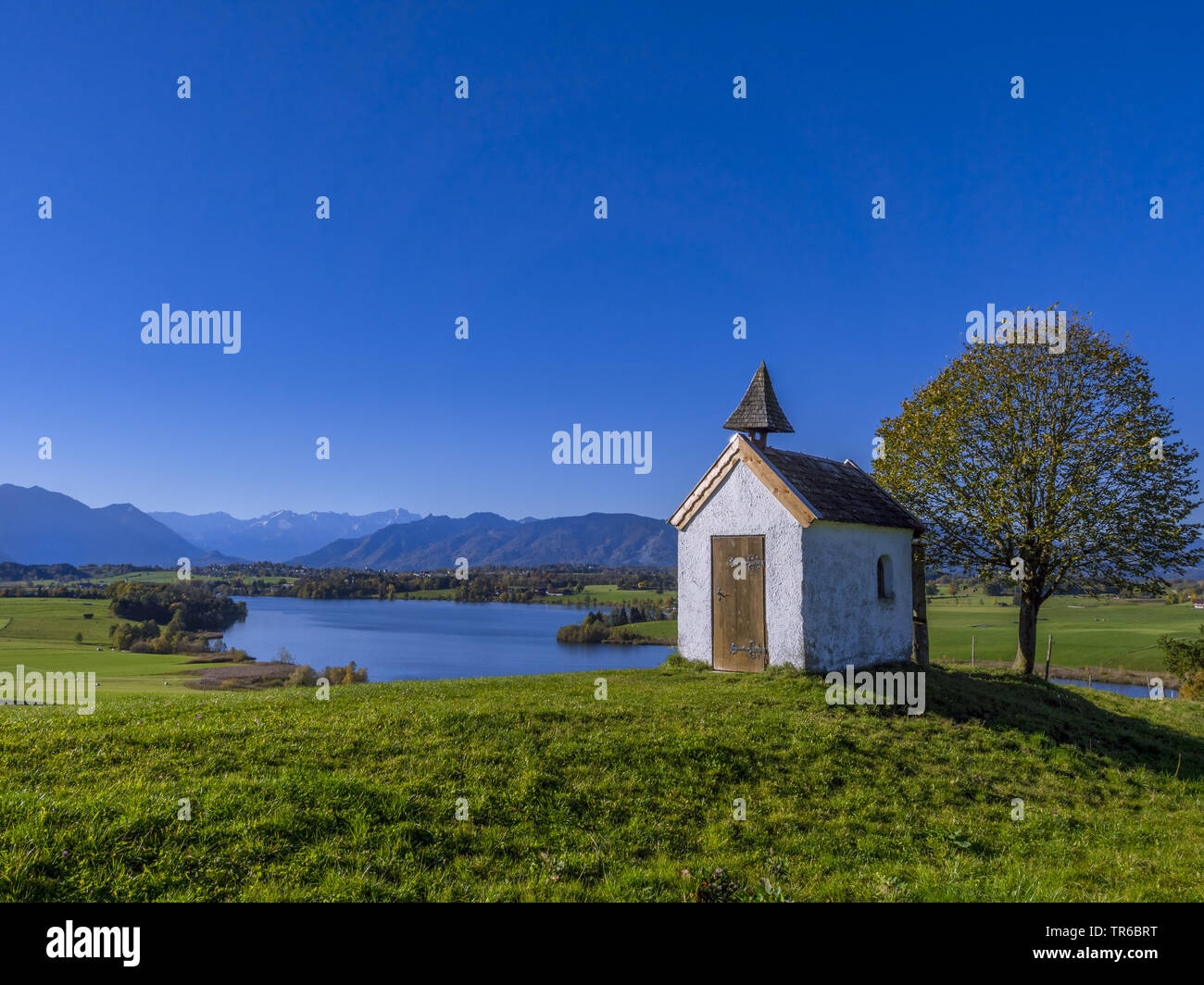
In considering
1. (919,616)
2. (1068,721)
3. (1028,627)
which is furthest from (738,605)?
(1028,627)

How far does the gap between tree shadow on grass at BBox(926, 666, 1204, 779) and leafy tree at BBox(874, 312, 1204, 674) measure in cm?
707

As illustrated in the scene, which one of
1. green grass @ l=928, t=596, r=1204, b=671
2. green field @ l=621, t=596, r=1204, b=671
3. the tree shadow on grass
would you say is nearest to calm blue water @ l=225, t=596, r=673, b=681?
the tree shadow on grass

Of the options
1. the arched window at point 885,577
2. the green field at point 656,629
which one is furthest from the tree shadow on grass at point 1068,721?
the green field at point 656,629

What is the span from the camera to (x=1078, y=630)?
263 feet

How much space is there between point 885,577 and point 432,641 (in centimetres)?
7867

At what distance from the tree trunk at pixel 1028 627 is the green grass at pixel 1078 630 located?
2637 cm

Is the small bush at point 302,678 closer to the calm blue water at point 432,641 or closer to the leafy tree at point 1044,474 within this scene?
the calm blue water at point 432,641

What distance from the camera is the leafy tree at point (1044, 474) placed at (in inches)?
1014

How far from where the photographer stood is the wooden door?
767 inches

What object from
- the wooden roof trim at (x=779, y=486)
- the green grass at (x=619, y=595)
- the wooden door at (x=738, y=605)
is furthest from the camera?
the green grass at (x=619, y=595)

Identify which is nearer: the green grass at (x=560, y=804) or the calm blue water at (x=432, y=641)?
the green grass at (x=560, y=804)

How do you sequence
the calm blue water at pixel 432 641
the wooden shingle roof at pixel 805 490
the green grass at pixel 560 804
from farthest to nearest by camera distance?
the calm blue water at pixel 432 641, the wooden shingle roof at pixel 805 490, the green grass at pixel 560 804

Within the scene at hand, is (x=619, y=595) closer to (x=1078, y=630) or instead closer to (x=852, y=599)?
(x=1078, y=630)
